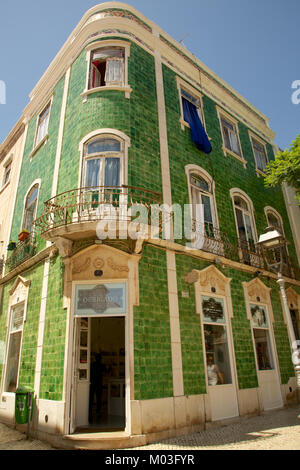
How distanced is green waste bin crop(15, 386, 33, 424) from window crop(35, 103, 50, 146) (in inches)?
341

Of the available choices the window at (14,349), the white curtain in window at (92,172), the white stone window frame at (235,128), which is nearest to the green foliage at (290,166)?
the white stone window frame at (235,128)

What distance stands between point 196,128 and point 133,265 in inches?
249

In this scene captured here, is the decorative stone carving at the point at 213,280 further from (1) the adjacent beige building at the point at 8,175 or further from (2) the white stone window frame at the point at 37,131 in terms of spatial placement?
(1) the adjacent beige building at the point at 8,175

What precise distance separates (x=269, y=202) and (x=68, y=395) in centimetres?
1154

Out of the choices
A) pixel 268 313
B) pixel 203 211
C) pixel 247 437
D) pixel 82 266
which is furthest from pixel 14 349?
pixel 268 313

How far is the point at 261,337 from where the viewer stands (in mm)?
10406

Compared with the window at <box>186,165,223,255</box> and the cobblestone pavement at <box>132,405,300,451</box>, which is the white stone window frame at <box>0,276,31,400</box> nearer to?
the cobblestone pavement at <box>132,405,300,451</box>

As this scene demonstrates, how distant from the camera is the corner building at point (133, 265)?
702 centimetres

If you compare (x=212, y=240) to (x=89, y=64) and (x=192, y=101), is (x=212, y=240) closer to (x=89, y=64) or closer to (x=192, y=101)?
(x=192, y=101)

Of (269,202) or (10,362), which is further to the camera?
(269,202)

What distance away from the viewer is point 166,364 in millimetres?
7133

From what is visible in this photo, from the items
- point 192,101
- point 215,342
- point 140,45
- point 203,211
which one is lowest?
point 215,342
